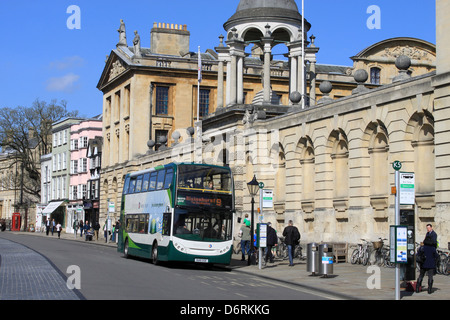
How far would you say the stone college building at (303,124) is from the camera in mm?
24781

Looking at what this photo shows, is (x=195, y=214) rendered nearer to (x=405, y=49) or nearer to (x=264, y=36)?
(x=264, y=36)

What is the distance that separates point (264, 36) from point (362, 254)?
58.7 feet

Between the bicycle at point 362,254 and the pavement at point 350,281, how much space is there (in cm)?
27

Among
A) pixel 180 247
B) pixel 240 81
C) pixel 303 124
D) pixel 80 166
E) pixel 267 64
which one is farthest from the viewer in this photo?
pixel 80 166

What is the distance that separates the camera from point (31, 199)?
10625cm

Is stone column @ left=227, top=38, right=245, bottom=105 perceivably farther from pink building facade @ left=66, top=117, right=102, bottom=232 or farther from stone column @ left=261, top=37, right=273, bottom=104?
pink building facade @ left=66, top=117, right=102, bottom=232

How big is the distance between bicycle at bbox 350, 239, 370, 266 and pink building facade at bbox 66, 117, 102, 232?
55.7 m

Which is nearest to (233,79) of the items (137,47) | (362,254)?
(362,254)

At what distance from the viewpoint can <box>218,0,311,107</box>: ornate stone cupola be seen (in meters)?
40.9

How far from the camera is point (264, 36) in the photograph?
135ft

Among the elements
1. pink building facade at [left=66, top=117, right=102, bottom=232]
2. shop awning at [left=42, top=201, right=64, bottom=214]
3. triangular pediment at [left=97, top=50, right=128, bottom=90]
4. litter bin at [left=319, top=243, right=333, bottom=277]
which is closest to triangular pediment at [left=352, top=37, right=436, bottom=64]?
triangular pediment at [left=97, top=50, right=128, bottom=90]

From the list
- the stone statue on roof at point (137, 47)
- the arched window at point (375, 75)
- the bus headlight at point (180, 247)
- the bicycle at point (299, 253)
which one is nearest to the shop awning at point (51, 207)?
the stone statue on roof at point (137, 47)
